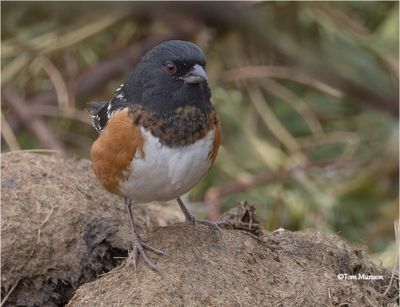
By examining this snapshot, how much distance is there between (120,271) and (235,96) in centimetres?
310

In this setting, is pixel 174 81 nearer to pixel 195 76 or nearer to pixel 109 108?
pixel 195 76

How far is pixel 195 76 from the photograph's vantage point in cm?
304

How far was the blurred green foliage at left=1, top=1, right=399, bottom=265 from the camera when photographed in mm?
5703

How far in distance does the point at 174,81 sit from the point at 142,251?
0.63 meters

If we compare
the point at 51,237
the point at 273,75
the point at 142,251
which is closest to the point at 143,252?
the point at 142,251

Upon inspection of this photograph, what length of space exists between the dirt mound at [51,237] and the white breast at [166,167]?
411 millimetres

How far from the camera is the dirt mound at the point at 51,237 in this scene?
10.9 ft

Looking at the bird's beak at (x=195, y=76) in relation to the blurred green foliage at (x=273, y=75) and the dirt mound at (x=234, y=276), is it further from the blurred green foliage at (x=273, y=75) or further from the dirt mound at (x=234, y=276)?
the blurred green foliage at (x=273, y=75)

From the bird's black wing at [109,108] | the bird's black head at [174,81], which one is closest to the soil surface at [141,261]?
the bird's black wing at [109,108]

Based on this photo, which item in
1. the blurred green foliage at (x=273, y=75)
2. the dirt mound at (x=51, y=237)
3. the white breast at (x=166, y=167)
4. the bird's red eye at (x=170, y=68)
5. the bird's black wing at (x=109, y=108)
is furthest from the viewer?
the blurred green foliage at (x=273, y=75)

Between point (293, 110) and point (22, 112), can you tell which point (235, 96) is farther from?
point (22, 112)

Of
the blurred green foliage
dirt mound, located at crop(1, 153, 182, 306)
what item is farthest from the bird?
the blurred green foliage

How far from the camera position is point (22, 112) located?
5.79 m

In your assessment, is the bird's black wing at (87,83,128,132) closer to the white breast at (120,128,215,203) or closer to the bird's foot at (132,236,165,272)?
the white breast at (120,128,215,203)
